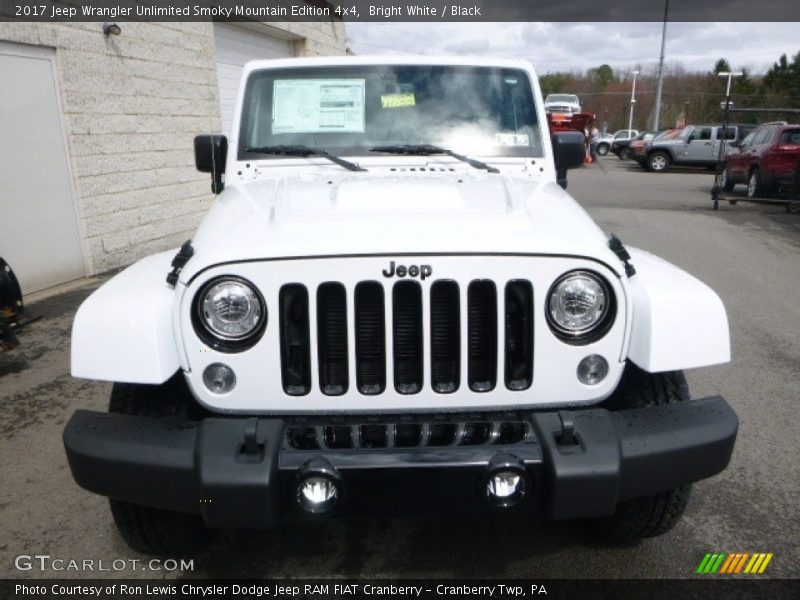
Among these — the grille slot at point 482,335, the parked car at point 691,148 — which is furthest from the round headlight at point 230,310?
the parked car at point 691,148

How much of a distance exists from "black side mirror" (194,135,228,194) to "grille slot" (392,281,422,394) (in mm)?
1845

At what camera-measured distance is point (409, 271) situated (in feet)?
6.68

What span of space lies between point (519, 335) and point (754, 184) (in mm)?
13682

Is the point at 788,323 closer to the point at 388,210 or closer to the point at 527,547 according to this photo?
the point at 527,547

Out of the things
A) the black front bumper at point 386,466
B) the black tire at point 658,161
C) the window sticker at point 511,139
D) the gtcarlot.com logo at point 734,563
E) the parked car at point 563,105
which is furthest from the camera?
the parked car at point 563,105

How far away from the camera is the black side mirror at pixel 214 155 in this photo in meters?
3.59

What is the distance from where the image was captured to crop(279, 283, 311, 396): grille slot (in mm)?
2072

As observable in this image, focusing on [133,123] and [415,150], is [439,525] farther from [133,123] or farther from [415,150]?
[133,123]

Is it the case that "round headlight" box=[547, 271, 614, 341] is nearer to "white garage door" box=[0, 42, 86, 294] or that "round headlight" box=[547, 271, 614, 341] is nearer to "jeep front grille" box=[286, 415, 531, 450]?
"jeep front grille" box=[286, 415, 531, 450]

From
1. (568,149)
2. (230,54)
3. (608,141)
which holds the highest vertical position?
(230,54)

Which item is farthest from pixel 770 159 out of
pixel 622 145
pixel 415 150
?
pixel 622 145

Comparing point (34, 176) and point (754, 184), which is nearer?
point (34, 176)

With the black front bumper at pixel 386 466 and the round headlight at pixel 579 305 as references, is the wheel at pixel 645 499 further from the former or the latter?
the round headlight at pixel 579 305

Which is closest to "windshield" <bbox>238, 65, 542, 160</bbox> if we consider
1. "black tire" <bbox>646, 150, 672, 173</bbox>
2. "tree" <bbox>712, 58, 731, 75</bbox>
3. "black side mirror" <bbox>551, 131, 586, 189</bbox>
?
"black side mirror" <bbox>551, 131, 586, 189</bbox>
